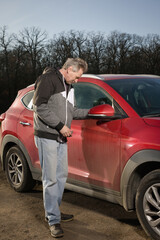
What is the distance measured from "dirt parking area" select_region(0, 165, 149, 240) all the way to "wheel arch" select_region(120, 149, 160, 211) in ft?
1.11

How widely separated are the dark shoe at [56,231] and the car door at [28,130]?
1.13 metres

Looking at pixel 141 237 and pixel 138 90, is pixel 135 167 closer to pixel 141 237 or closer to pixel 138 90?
pixel 141 237

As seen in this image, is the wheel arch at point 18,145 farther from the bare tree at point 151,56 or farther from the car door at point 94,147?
the bare tree at point 151,56

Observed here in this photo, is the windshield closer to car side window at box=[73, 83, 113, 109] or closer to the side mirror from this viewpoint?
car side window at box=[73, 83, 113, 109]

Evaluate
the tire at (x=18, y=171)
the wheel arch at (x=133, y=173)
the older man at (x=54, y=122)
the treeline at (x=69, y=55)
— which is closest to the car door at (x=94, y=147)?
the wheel arch at (x=133, y=173)

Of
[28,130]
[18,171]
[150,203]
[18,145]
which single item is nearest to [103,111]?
[150,203]

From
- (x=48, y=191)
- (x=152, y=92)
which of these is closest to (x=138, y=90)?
(x=152, y=92)

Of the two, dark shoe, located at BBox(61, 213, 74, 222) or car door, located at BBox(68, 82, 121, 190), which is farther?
dark shoe, located at BBox(61, 213, 74, 222)

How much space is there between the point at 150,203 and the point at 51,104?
1322 mm

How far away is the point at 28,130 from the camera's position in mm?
4367

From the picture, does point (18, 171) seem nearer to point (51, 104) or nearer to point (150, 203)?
point (51, 104)

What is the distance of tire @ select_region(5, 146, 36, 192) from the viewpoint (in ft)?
15.2

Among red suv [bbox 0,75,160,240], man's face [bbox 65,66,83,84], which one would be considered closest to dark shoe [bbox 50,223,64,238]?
red suv [bbox 0,75,160,240]

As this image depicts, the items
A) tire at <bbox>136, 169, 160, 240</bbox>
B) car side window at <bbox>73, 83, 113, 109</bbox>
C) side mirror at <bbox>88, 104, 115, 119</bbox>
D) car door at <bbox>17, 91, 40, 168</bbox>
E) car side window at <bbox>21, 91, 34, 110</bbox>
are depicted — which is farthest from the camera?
car side window at <bbox>21, 91, 34, 110</bbox>
